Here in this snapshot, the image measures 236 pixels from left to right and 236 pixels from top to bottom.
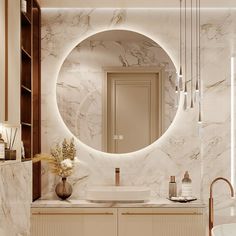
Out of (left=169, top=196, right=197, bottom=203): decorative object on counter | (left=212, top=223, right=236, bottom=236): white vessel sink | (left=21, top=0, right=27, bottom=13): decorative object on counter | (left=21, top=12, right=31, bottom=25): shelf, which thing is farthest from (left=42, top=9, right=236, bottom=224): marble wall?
(left=212, top=223, right=236, bottom=236): white vessel sink

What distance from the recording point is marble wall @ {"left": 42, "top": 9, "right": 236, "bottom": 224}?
4.91m

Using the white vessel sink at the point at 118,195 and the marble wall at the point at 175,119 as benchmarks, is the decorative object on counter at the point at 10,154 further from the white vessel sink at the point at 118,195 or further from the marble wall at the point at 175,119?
the marble wall at the point at 175,119

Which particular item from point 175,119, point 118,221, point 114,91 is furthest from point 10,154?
point 175,119

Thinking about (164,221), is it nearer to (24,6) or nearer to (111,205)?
(111,205)

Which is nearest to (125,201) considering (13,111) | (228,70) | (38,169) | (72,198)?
(72,198)

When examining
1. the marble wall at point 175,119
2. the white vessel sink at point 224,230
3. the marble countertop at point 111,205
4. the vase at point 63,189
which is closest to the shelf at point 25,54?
the marble wall at point 175,119

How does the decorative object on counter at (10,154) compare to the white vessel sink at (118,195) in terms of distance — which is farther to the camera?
the white vessel sink at (118,195)

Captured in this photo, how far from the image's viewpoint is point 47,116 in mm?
4926

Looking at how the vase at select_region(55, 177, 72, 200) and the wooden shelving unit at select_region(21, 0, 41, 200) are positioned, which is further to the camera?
the vase at select_region(55, 177, 72, 200)

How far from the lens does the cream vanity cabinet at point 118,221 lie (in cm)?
437

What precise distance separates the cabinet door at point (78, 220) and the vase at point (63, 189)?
0.84 feet

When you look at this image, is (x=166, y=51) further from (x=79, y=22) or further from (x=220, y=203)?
(x=220, y=203)

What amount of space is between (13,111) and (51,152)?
117 cm

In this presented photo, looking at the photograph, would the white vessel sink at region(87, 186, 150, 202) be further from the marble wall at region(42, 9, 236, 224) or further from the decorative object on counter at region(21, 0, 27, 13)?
the decorative object on counter at region(21, 0, 27, 13)
